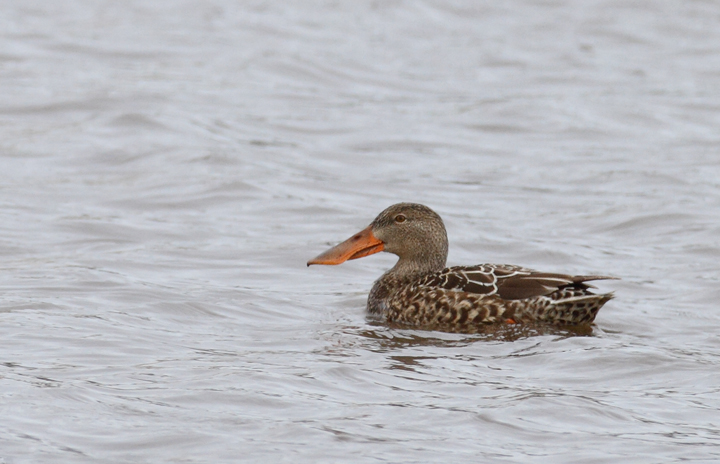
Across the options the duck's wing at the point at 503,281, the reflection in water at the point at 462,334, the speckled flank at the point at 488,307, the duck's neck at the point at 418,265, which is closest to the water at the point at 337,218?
the reflection in water at the point at 462,334

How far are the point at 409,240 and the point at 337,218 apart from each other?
325 cm

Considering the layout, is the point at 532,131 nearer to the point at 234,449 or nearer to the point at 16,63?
the point at 16,63

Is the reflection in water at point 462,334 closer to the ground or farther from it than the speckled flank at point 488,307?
closer to the ground

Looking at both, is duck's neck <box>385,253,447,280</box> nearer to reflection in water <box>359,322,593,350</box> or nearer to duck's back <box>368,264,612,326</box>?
duck's back <box>368,264,612,326</box>

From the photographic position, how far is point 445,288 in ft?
30.8

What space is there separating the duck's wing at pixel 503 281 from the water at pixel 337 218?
354 mm

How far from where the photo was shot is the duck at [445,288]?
9070mm

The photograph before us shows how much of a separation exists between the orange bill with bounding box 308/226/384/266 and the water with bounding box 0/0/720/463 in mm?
361

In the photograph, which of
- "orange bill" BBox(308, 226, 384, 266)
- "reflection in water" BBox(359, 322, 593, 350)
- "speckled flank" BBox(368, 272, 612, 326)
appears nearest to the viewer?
"reflection in water" BBox(359, 322, 593, 350)

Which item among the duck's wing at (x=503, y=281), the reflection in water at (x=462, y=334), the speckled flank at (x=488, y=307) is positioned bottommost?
the reflection in water at (x=462, y=334)

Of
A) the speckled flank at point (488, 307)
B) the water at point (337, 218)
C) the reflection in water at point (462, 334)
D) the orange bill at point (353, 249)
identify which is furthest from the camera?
the orange bill at point (353, 249)

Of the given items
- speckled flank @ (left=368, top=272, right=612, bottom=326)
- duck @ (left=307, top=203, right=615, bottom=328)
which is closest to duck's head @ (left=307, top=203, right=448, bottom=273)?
duck @ (left=307, top=203, right=615, bottom=328)

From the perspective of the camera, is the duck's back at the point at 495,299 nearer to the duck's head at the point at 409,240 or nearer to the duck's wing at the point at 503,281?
the duck's wing at the point at 503,281

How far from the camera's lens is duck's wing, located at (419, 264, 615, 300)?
907 centimetres
